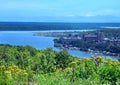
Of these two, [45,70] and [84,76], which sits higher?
[84,76]

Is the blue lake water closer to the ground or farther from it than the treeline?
closer to the ground

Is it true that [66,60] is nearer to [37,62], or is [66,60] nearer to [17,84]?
[37,62]

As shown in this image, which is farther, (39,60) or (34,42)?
(34,42)

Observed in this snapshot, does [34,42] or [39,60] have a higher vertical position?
[39,60]

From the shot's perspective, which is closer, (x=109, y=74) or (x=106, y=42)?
(x=109, y=74)

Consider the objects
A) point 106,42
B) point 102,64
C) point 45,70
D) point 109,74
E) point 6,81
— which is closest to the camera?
point 6,81

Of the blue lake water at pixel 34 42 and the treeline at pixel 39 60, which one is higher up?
the treeline at pixel 39 60

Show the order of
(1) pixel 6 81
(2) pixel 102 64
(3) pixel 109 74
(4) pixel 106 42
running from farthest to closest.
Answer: (4) pixel 106 42 < (2) pixel 102 64 < (3) pixel 109 74 < (1) pixel 6 81

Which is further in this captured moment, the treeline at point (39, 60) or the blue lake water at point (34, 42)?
the blue lake water at point (34, 42)

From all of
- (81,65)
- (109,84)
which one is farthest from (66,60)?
(109,84)

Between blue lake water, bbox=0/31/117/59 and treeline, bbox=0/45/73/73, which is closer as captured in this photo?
treeline, bbox=0/45/73/73
